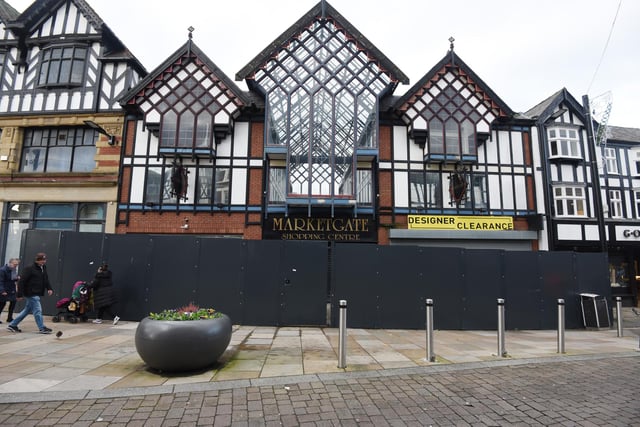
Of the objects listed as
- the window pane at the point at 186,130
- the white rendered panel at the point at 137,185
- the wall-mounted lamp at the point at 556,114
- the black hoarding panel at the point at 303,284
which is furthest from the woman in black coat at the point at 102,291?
the wall-mounted lamp at the point at 556,114

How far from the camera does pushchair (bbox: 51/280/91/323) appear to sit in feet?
31.2

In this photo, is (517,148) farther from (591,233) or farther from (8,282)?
(8,282)

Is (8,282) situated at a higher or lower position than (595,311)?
higher

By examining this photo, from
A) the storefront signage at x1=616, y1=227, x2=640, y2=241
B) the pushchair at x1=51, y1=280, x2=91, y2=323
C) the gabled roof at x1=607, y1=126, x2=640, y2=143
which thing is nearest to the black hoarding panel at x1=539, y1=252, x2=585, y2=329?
the storefront signage at x1=616, y1=227, x2=640, y2=241

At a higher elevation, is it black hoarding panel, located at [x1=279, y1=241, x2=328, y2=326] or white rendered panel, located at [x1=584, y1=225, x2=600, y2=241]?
white rendered panel, located at [x1=584, y1=225, x2=600, y2=241]

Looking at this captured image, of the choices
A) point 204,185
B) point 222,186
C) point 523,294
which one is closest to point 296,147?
point 222,186

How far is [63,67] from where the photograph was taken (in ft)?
55.3

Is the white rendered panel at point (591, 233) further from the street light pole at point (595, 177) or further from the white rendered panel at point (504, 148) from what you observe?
the white rendered panel at point (504, 148)

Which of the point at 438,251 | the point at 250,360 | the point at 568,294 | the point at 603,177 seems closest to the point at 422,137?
the point at 438,251

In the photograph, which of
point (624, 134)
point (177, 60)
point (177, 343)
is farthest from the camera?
point (624, 134)

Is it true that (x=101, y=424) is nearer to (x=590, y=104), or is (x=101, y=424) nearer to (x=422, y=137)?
(x=422, y=137)

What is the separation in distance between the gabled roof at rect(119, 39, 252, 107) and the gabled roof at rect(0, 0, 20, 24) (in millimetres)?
8036

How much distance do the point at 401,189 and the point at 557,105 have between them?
970 cm

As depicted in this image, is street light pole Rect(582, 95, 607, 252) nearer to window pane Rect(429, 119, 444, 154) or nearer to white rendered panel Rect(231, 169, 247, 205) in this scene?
window pane Rect(429, 119, 444, 154)
